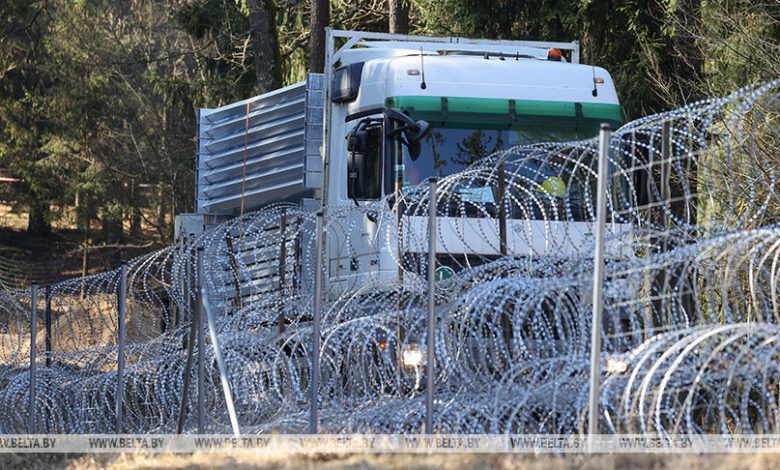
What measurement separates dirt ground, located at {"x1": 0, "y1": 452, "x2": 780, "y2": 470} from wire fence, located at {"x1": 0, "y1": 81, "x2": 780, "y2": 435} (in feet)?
0.63

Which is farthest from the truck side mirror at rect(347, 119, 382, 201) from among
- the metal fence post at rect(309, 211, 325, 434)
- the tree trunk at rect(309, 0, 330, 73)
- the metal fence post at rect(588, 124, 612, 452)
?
the tree trunk at rect(309, 0, 330, 73)

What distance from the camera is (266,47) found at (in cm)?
2489

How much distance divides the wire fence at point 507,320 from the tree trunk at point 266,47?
32.0ft

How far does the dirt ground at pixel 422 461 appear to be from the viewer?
6.30 meters

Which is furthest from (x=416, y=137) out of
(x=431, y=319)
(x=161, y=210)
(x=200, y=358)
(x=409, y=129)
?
(x=161, y=210)

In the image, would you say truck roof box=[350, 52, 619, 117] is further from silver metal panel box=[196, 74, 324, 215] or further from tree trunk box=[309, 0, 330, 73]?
tree trunk box=[309, 0, 330, 73]

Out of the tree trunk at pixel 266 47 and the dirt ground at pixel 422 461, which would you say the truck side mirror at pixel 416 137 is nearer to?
the dirt ground at pixel 422 461

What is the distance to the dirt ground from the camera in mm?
6301

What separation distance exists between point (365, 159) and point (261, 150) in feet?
12.9

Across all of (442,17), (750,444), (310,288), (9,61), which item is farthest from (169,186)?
(750,444)

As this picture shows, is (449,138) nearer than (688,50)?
Yes

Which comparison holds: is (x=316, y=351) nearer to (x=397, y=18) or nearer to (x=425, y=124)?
(x=425, y=124)

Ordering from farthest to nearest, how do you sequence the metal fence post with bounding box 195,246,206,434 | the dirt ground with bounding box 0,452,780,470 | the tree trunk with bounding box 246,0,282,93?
the tree trunk with bounding box 246,0,282,93 → the metal fence post with bounding box 195,246,206,434 → the dirt ground with bounding box 0,452,780,470

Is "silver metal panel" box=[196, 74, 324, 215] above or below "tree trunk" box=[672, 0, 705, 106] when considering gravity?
below
